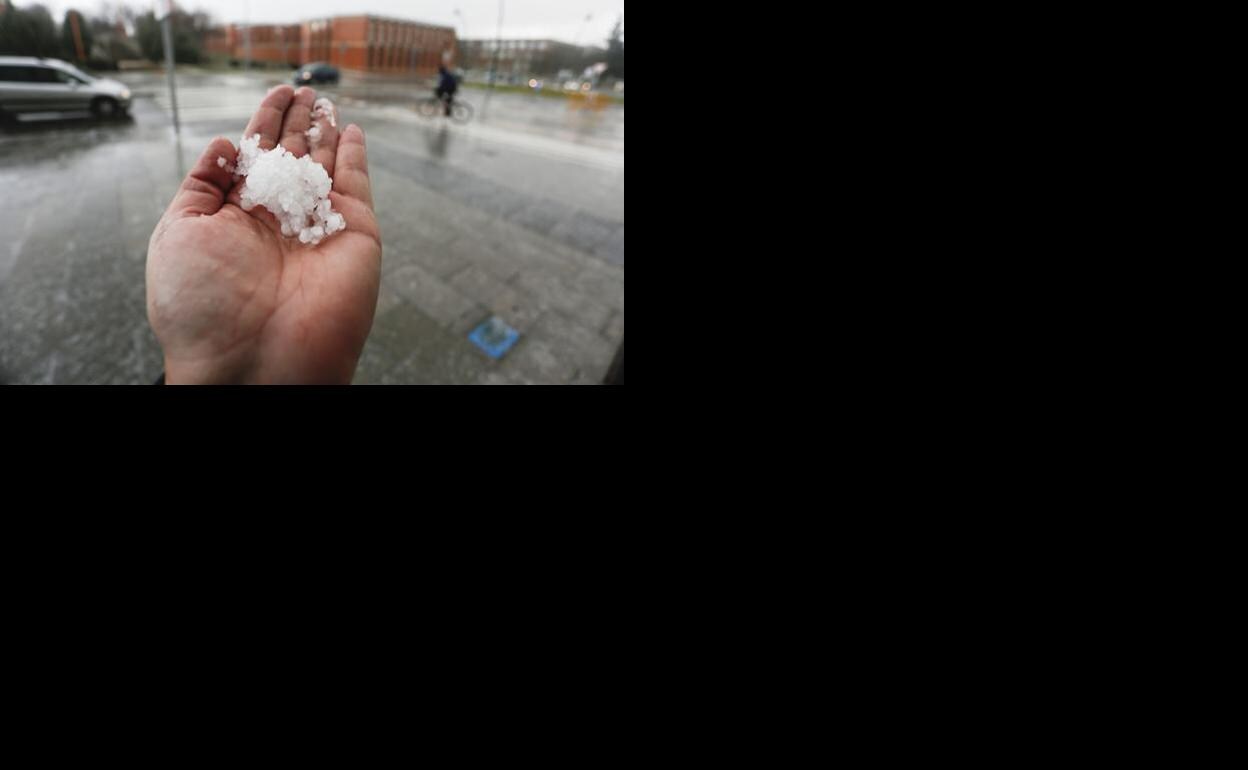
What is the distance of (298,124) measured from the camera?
2.23 meters

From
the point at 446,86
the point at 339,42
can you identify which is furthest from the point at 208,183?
the point at 339,42

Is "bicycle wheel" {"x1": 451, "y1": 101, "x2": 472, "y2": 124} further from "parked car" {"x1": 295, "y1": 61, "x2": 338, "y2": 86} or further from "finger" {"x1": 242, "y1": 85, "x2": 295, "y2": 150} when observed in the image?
"finger" {"x1": 242, "y1": 85, "x2": 295, "y2": 150}

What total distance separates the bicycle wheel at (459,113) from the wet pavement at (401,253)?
3198 millimetres

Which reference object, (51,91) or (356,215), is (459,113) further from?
(356,215)

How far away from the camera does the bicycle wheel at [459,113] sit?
12023 millimetres

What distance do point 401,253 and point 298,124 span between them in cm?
252

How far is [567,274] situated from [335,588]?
435cm

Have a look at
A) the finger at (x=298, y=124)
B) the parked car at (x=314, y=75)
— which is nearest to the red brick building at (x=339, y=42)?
the parked car at (x=314, y=75)

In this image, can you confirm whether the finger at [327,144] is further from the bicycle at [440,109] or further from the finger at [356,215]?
the bicycle at [440,109]

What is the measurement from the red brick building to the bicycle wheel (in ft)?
74.3

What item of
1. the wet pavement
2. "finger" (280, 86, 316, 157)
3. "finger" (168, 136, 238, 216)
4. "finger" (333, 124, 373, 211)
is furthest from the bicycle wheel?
"finger" (168, 136, 238, 216)

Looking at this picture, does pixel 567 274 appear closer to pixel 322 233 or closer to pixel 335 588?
pixel 322 233

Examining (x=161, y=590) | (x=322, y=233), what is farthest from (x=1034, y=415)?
(x=322, y=233)

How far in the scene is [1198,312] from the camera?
29.7 inches
